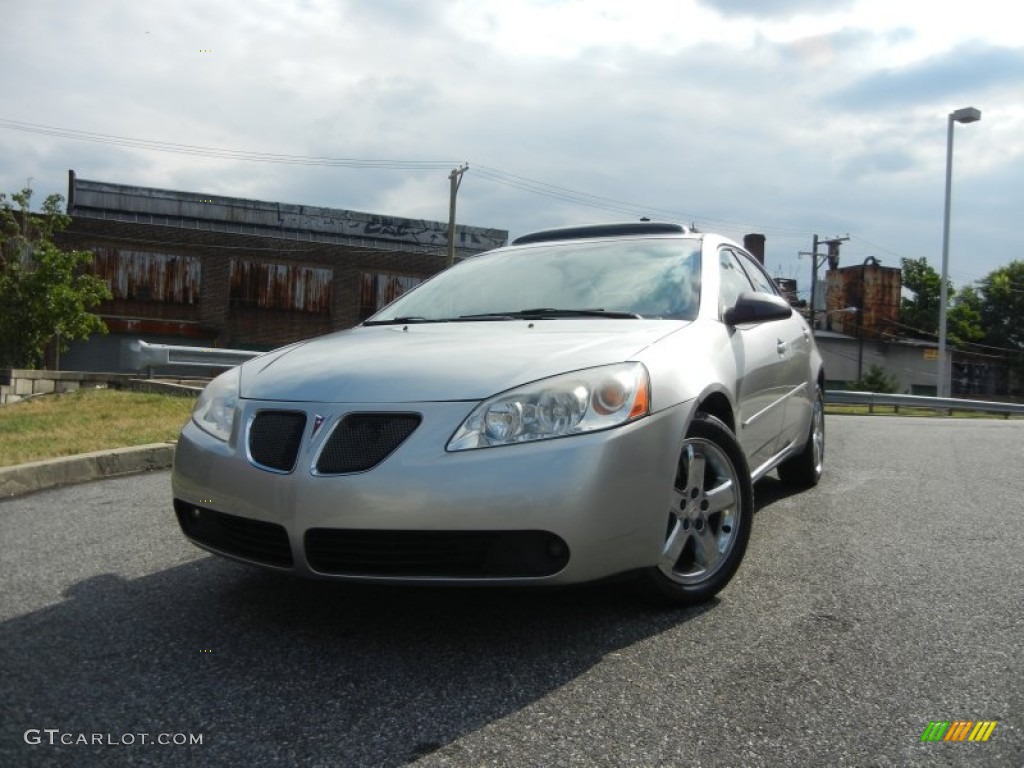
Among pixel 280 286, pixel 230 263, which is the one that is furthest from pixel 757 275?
pixel 280 286

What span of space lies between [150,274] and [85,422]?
2740 cm

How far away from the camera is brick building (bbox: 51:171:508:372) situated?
3306 cm

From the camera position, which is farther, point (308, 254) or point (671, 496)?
point (308, 254)

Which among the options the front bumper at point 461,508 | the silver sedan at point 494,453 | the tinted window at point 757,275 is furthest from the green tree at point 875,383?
the front bumper at point 461,508

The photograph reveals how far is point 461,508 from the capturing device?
7.93ft

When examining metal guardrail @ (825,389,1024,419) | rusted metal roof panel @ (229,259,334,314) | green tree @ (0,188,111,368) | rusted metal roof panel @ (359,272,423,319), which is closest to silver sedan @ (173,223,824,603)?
green tree @ (0,188,111,368)

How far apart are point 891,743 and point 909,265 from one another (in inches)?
2786

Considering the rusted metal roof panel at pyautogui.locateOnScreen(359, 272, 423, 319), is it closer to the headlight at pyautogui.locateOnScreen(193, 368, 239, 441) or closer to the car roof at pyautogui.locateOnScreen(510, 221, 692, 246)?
the car roof at pyautogui.locateOnScreen(510, 221, 692, 246)

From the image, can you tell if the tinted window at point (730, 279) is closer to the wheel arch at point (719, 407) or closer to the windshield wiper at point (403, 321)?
the wheel arch at point (719, 407)

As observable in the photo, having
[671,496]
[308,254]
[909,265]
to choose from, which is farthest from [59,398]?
[909,265]

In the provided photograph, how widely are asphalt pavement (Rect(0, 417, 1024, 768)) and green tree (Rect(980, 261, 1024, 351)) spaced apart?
59.9m

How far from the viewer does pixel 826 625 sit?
9.21 ft

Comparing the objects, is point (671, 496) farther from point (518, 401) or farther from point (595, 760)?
point (595, 760)

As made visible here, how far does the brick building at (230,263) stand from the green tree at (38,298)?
1685 centimetres
